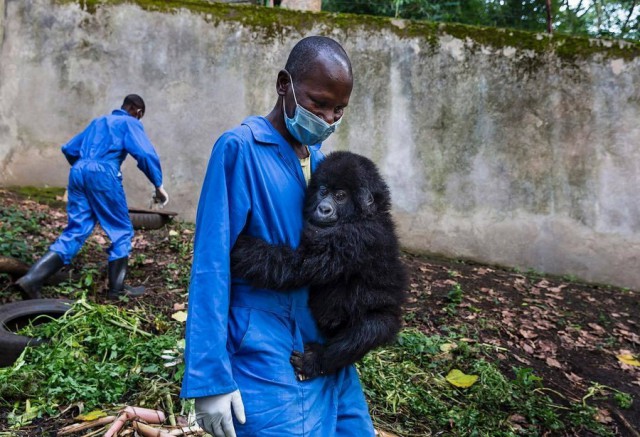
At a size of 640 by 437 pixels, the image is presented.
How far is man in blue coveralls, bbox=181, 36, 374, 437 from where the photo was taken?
187 centimetres

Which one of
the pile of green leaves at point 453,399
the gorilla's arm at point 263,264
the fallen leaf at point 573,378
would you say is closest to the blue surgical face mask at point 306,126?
the gorilla's arm at point 263,264

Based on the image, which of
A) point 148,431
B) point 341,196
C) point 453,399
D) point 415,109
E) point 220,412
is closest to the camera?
point 220,412

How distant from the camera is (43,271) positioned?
17.4ft

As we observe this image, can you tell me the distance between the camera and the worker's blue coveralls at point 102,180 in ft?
18.5

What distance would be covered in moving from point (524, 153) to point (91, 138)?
5.60 meters

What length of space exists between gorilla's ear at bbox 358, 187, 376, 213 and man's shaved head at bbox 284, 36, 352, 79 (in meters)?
0.50

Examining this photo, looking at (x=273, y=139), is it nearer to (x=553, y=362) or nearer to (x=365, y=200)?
(x=365, y=200)

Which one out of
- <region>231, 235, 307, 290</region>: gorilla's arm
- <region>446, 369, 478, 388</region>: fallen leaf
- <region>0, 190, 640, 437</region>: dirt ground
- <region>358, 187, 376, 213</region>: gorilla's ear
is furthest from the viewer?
<region>0, 190, 640, 437</region>: dirt ground

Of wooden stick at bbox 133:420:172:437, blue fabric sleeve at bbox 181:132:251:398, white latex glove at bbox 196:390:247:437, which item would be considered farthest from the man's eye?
wooden stick at bbox 133:420:172:437

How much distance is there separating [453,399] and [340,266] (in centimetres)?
259

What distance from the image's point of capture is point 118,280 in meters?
5.64

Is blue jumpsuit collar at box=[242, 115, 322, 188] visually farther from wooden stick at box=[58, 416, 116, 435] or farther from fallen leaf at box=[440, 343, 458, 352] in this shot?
fallen leaf at box=[440, 343, 458, 352]

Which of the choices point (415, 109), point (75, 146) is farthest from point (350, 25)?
point (75, 146)

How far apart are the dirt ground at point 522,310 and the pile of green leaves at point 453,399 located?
11.9 inches
